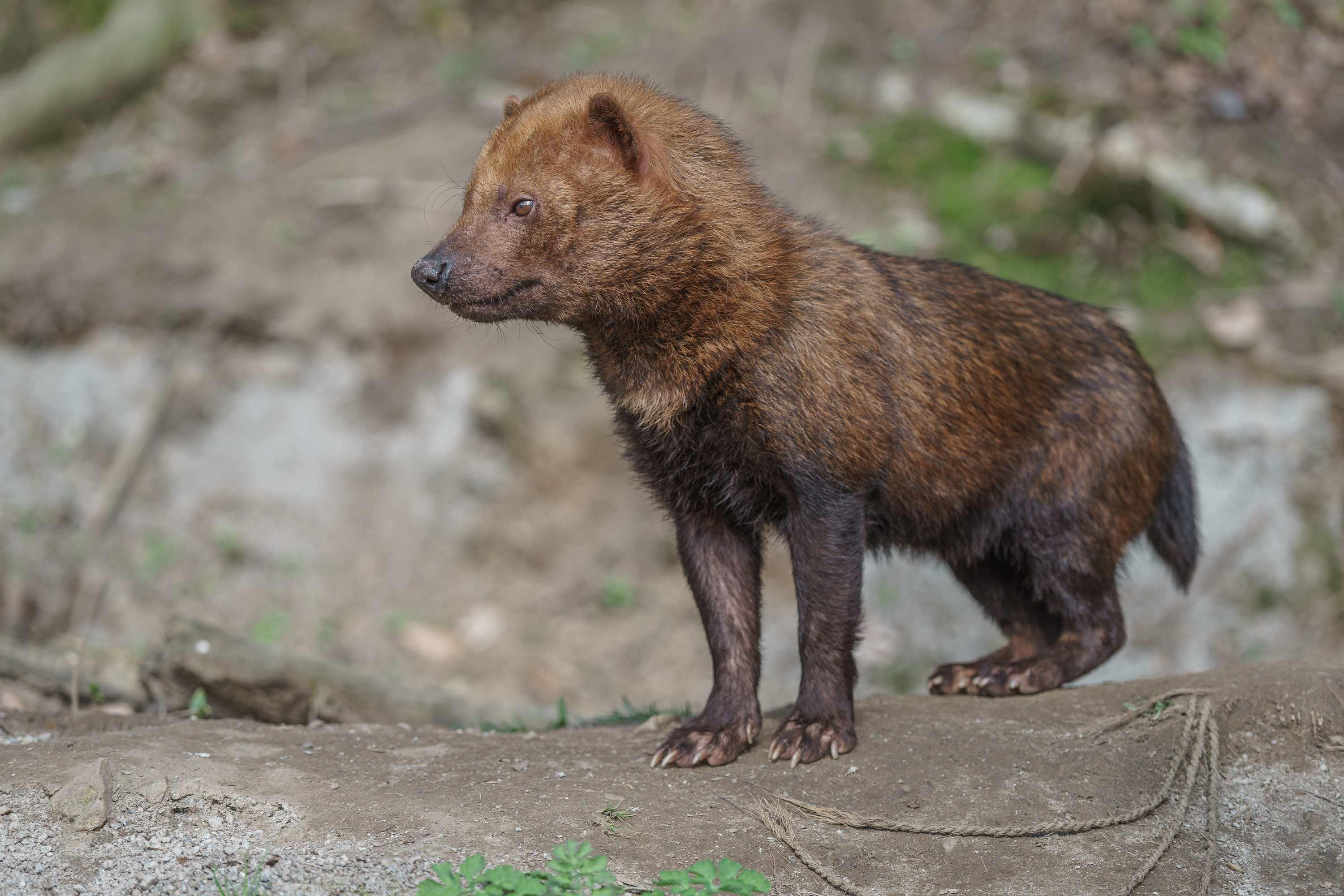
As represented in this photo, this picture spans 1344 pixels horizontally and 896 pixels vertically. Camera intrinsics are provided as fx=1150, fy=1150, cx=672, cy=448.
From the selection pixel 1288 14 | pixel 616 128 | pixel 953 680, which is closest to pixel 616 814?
pixel 953 680

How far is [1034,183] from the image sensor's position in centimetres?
852

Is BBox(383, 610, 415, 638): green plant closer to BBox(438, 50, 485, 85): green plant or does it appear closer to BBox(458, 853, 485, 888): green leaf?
BBox(438, 50, 485, 85): green plant

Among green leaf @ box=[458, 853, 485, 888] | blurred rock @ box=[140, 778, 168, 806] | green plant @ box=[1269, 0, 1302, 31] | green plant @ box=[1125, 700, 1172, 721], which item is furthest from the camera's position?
green plant @ box=[1269, 0, 1302, 31]

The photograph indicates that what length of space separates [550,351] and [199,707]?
13.7 ft

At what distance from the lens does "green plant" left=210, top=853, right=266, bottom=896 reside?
2818mm

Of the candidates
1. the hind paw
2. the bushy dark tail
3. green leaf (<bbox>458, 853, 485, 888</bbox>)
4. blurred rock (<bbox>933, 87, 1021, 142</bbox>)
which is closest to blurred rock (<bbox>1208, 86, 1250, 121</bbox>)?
blurred rock (<bbox>933, 87, 1021, 142</bbox>)

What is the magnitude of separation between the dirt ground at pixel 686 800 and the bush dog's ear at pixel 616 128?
6.56 feet

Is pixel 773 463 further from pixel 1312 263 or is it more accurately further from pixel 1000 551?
pixel 1312 263

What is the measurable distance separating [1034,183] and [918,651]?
365cm

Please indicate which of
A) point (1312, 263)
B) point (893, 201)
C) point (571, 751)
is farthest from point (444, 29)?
point (571, 751)

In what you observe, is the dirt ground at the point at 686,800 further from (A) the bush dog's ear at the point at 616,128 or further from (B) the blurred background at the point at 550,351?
(B) the blurred background at the point at 550,351

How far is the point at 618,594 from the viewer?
7.77 meters

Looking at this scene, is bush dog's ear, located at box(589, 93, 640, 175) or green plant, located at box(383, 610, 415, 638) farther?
green plant, located at box(383, 610, 415, 638)

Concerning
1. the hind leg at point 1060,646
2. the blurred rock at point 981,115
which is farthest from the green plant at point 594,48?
the hind leg at point 1060,646
